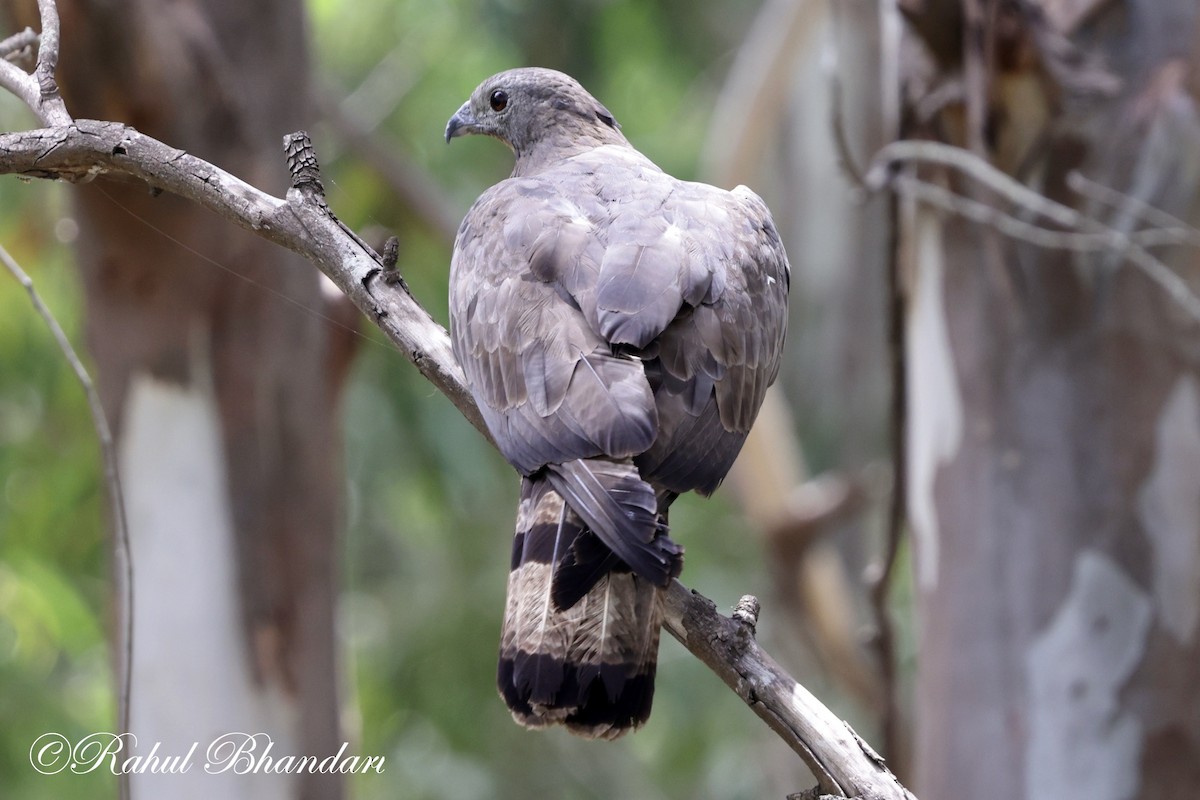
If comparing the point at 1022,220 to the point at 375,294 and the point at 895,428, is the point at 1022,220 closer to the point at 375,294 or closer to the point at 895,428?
the point at 895,428

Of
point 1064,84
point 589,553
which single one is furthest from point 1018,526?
point 589,553

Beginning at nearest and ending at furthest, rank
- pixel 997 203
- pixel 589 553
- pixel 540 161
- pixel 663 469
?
pixel 589 553 < pixel 663 469 < pixel 540 161 < pixel 997 203

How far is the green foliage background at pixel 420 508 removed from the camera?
19.4ft

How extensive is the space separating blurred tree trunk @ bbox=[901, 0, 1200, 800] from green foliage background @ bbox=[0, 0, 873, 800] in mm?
2112

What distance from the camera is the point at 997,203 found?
3342mm

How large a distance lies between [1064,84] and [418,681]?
613 centimetres

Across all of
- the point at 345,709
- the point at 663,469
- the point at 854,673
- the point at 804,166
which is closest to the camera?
the point at 663,469

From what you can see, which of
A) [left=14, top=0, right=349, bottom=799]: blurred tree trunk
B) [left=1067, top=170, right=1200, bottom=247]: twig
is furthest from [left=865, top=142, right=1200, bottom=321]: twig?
[left=14, top=0, right=349, bottom=799]: blurred tree trunk

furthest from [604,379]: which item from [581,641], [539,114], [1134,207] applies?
[1134,207]

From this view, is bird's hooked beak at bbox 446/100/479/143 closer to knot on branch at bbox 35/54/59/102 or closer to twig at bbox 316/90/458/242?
knot on branch at bbox 35/54/59/102

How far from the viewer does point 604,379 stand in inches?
77.4

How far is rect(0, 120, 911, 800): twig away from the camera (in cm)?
171

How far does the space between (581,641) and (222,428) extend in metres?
2.22

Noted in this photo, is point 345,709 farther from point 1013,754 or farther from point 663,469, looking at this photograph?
point 663,469
